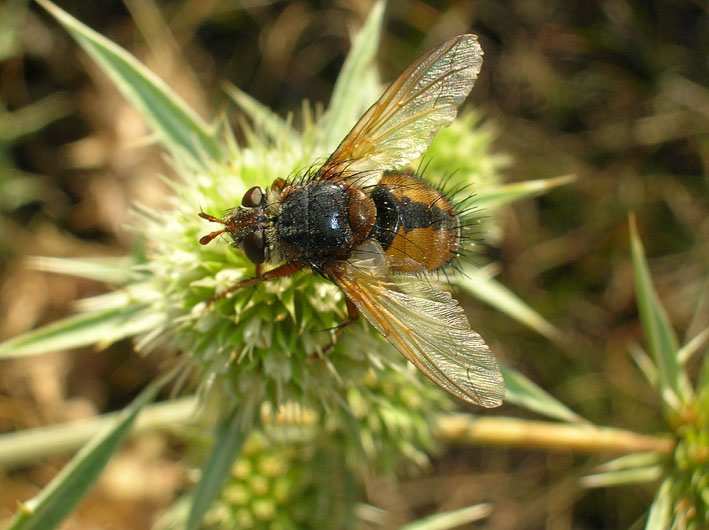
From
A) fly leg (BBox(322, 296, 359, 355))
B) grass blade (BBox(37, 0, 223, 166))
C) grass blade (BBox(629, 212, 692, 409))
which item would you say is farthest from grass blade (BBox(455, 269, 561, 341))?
grass blade (BBox(37, 0, 223, 166))

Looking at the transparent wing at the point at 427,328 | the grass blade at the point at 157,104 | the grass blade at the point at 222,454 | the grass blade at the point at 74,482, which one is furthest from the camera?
the grass blade at the point at 157,104

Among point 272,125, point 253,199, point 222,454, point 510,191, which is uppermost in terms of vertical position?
point 272,125

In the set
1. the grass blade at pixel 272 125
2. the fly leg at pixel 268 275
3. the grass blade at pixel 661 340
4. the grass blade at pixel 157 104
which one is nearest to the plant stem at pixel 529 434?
the grass blade at pixel 661 340

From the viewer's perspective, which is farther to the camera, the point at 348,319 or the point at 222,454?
the point at 222,454

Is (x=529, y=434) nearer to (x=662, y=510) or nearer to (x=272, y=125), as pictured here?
(x=662, y=510)

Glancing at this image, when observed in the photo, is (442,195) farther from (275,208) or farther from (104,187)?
(104,187)

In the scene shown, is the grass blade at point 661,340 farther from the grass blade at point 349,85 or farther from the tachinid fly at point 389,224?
the grass blade at point 349,85

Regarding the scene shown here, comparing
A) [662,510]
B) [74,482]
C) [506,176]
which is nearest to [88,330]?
[74,482]
